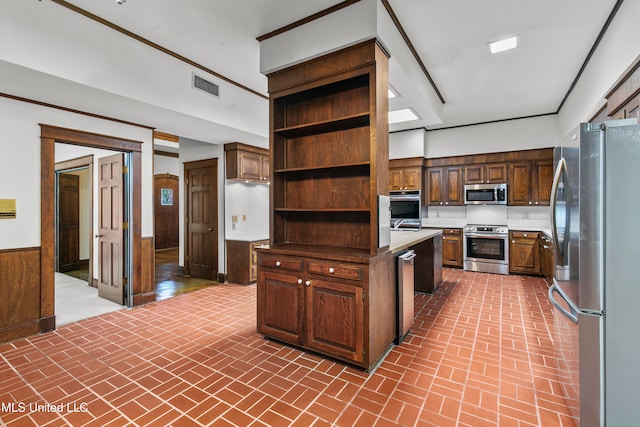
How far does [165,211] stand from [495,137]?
30.5 ft

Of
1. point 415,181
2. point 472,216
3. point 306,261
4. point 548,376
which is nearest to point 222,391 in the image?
point 306,261

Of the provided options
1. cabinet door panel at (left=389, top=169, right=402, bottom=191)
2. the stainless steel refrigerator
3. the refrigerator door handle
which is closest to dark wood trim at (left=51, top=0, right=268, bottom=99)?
the stainless steel refrigerator

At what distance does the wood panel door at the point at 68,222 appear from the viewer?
21.3ft

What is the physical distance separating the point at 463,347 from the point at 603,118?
11.0ft

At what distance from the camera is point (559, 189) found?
2.15m

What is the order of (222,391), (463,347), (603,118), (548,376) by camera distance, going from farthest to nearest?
(603,118) → (463,347) → (548,376) → (222,391)

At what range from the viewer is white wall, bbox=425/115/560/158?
5.98 m

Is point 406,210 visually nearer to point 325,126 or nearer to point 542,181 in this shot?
point 542,181

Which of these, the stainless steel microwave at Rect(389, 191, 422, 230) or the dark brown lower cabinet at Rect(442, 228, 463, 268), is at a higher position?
the stainless steel microwave at Rect(389, 191, 422, 230)

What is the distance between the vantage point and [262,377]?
250 centimetres

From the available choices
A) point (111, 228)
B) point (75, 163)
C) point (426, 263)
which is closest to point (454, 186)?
point (426, 263)

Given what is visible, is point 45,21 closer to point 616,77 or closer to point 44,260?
point 44,260

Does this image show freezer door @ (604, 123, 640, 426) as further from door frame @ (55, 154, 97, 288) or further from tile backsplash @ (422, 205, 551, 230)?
door frame @ (55, 154, 97, 288)

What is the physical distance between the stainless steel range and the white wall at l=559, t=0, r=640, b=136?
2340 millimetres
